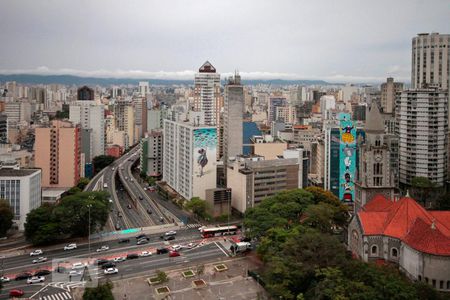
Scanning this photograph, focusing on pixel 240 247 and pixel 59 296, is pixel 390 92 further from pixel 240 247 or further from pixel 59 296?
pixel 59 296

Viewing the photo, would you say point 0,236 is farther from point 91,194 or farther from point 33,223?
point 91,194

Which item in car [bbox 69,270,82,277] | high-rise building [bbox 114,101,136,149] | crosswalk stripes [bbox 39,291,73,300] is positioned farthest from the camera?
high-rise building [bbox 114,101,136,149]

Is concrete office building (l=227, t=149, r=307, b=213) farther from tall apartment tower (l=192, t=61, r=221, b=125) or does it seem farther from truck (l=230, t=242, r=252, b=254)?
tall apartment tower (l=192, t=61, r=221, b=125)

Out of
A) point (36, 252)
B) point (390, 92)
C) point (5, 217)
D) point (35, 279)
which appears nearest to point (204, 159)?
point (5, 217)

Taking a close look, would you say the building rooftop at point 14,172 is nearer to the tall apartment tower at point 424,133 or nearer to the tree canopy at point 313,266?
the tree canopy at point 313,266

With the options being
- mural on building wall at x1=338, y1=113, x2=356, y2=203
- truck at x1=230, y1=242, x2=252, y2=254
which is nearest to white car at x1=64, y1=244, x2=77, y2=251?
truck at x1=230, y1=242, x2=252, y2=254

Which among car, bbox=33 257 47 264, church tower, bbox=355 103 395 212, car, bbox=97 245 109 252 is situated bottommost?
car, bbox=33 257 47 264

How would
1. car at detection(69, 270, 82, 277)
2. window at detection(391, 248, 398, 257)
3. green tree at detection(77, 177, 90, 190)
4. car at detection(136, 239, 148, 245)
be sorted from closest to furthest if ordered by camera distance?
window at detection(391, 248, 398, 257)
car at detection(69, 270, 82, 277)
car at detection(136, 239, 148, 245)
green tree at detection(77, 177, 90, 190)

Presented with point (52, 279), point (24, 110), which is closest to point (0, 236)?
point (52, 279)
